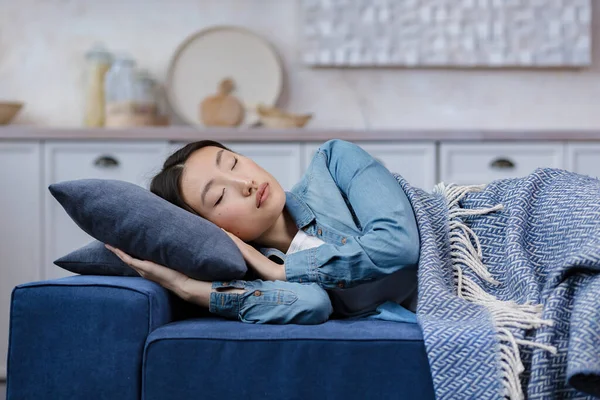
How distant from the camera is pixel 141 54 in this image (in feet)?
12.5

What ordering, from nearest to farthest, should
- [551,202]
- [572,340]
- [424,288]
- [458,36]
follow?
[572,340] → [424,288] → [551,202] → [458,36]

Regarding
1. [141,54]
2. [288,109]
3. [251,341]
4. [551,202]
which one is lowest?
[251,341]

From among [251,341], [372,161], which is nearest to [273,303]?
[251,341]

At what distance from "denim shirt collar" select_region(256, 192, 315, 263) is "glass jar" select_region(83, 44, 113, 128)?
76.4 inches

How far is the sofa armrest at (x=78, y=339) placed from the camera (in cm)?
155

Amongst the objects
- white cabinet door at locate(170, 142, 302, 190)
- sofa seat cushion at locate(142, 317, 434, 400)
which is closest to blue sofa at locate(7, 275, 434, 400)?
sofa seat cushion at locate(142, 317, 434, 400)

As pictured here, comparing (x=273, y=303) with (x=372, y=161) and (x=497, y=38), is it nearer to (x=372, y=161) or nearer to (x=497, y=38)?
(x=372, y=161)

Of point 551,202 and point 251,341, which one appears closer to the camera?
point 251,341

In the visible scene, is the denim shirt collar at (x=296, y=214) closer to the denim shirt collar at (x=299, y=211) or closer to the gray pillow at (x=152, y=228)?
the denim shirt collar at (x=299, y=211)

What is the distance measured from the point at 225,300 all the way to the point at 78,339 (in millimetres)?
309

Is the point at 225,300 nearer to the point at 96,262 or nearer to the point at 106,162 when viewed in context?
the point at 96,262

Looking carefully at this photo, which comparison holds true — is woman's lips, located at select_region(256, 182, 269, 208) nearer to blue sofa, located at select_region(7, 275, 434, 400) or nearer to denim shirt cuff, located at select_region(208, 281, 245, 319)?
denim shirt cuff, located at select_region(208, 281, 245, 319)

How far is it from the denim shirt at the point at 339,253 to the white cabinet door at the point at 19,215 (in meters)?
1.71

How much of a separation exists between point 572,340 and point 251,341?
592mm
